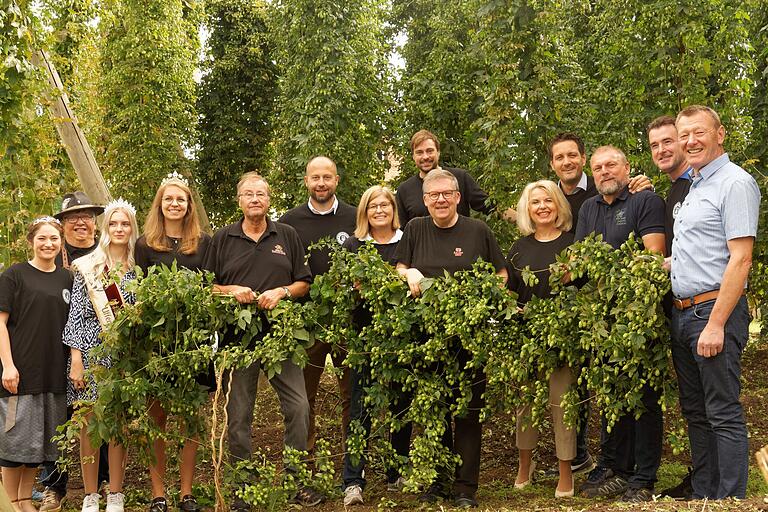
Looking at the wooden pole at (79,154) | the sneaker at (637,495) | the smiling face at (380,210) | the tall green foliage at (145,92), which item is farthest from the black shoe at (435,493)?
the tall green foliage at (145,92)

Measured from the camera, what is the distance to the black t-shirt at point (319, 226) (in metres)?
6.11

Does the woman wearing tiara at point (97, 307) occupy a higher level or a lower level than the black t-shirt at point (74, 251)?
lower

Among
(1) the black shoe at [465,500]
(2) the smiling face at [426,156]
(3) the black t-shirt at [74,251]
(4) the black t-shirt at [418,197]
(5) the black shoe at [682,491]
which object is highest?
(2) the smiling face at [426,156]

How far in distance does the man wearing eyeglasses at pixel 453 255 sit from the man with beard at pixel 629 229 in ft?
2.16

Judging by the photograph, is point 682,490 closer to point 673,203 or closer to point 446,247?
point 673,203

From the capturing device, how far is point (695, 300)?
182 inches

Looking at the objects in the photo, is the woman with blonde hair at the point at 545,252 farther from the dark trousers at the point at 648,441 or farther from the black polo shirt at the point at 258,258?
the black polo shirt at the point at 258,258

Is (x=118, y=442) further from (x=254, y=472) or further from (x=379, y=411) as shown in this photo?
(x=379, y=411)

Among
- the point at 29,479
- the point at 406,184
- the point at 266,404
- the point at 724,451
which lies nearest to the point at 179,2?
the point at 266,404

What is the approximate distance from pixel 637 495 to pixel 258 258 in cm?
280

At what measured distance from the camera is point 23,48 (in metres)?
7.42

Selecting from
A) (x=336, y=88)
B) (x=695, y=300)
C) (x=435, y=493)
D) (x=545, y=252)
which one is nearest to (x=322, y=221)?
(x=545, y=252)

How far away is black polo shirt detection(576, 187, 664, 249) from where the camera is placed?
5133 mm

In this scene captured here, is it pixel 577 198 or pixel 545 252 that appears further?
pixel 577 198
